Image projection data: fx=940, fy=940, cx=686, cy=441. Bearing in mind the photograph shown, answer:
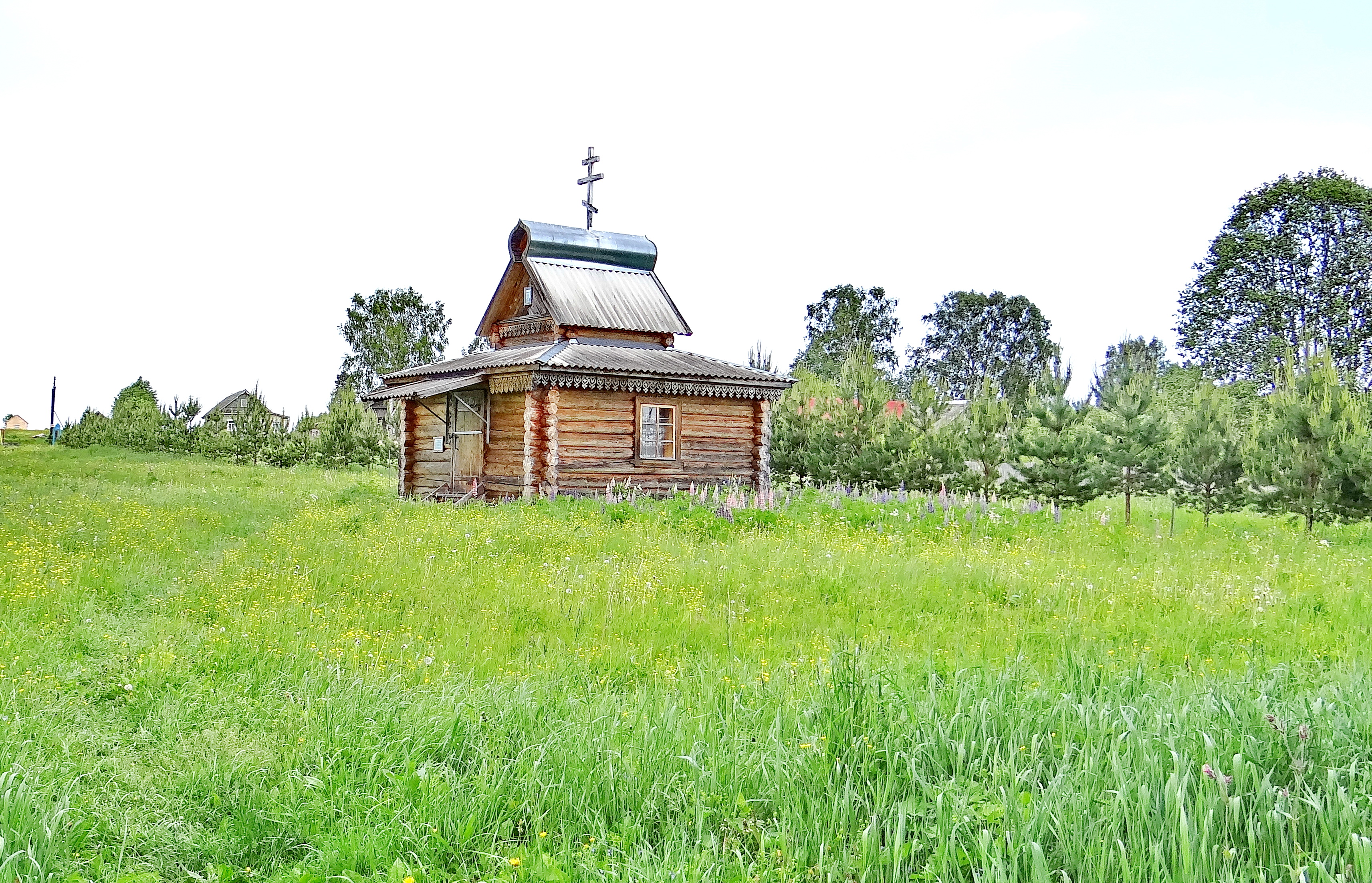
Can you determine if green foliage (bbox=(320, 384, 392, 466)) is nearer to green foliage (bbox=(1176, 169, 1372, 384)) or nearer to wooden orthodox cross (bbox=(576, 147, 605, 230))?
wooden orthodox cross (bbox=(576, 147, 605, 230))

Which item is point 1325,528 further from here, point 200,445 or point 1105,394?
point 200,445

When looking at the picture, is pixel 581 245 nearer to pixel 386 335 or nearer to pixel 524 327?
pixel 524 327

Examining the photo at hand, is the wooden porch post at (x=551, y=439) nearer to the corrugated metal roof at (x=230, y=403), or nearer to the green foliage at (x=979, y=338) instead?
the green foliage at (x=979, y=338)

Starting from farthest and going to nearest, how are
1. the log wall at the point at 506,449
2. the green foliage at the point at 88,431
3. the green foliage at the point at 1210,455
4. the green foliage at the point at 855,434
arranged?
the green foliage at the point at 88,431 → the green foliage at the point at 855,434 → the log wall at the point at 506,449 → the green foliage at the point at 1210,455

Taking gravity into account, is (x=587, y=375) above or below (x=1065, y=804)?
above

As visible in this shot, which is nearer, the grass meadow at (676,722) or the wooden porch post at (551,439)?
the grass meadow at (676,722)

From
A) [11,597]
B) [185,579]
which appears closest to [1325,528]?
[185,579]

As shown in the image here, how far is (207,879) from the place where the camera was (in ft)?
12.3

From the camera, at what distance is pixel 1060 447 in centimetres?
2095

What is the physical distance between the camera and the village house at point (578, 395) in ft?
Answer: 68.6

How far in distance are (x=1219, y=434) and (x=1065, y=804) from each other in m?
18.5

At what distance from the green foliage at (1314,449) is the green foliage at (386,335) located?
4815 centimetres

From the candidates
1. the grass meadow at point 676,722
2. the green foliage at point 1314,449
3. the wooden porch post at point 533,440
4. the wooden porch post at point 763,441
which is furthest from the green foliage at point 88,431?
the green foliage at point 1314,449

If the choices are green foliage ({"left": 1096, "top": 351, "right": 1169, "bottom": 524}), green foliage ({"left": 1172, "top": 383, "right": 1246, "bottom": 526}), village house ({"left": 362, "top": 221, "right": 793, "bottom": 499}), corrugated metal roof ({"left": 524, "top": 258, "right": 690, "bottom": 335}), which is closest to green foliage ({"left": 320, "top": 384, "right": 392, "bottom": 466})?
village house ({"left": 362, "top": 221, "right": 793, "bottom": 499})
